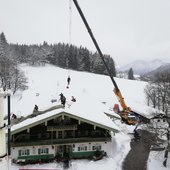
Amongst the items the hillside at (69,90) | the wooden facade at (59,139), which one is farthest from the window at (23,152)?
the hillside at (69,90)

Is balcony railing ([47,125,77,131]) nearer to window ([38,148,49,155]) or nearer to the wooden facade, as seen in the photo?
the wooden facade

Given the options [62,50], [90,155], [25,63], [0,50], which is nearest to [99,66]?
[62,50]

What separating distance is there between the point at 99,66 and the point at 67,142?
8273 centimetres

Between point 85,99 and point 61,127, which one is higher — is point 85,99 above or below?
above

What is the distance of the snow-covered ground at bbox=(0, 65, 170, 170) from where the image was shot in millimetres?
21172


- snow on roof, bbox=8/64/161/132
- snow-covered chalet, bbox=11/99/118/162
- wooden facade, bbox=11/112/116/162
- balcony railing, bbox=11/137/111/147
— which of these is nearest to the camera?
balcony railing, bbox=11/137/111/147

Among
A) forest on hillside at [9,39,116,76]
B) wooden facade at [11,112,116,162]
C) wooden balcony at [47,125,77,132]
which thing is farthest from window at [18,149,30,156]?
forest on hillside at [9,39,116,76]

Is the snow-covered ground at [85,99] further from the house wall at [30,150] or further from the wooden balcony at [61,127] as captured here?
the wooden balcony at [61,127]

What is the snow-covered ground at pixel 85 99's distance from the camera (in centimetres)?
2117

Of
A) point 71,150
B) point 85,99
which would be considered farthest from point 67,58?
point 71,150

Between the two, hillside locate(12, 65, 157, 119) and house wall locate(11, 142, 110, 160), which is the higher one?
hillside locate(12, 65, 157, 119)

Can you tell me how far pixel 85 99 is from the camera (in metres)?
35.8

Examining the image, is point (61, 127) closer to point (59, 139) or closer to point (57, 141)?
point (59, 139)

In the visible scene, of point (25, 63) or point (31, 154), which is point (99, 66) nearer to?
point (25, 63)
